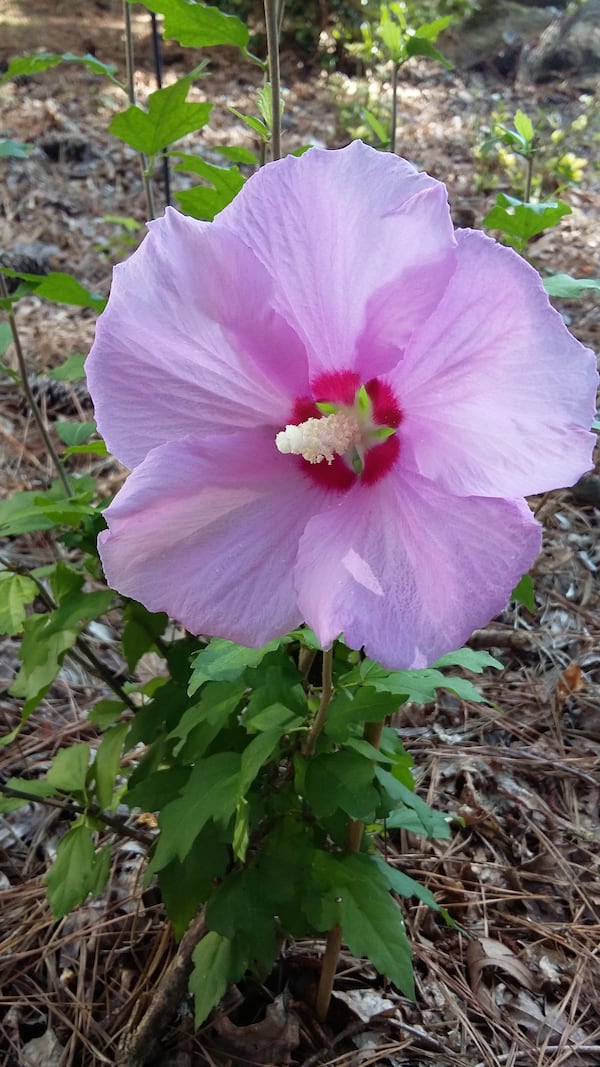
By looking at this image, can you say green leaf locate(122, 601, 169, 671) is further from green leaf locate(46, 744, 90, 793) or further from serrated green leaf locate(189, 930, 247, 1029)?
serrated green leaf locate(189, 930, 247, 1029)

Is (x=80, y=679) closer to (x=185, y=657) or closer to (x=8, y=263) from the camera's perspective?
(x=185, y=657)

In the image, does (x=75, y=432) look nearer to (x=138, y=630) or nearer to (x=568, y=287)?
(x=138, y=630)

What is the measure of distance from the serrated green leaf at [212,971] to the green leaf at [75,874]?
263mm

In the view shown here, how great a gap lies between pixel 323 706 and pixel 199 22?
3.69ft

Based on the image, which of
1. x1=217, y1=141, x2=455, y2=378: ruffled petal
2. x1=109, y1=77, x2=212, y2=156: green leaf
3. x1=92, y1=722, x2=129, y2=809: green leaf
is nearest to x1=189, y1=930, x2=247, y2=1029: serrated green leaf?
x1=92, y1=722, x2=129, y2=809: green leaf

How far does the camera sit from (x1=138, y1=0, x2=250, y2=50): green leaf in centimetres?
135

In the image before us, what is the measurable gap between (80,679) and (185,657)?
1.43 metres

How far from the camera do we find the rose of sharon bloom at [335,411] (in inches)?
33.8

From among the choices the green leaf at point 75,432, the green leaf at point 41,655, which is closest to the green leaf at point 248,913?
the green leaf at point 41,655

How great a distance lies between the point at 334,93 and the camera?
7957 mm

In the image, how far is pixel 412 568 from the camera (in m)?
0.91

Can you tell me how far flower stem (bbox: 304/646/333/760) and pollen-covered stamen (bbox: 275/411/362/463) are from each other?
30 cm

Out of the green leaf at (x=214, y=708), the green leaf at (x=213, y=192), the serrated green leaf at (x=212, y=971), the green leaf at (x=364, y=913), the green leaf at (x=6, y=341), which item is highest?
the green leaf at (x=213, y=192)

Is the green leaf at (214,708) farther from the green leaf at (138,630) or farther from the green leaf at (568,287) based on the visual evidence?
the green leaf at (568,287)
